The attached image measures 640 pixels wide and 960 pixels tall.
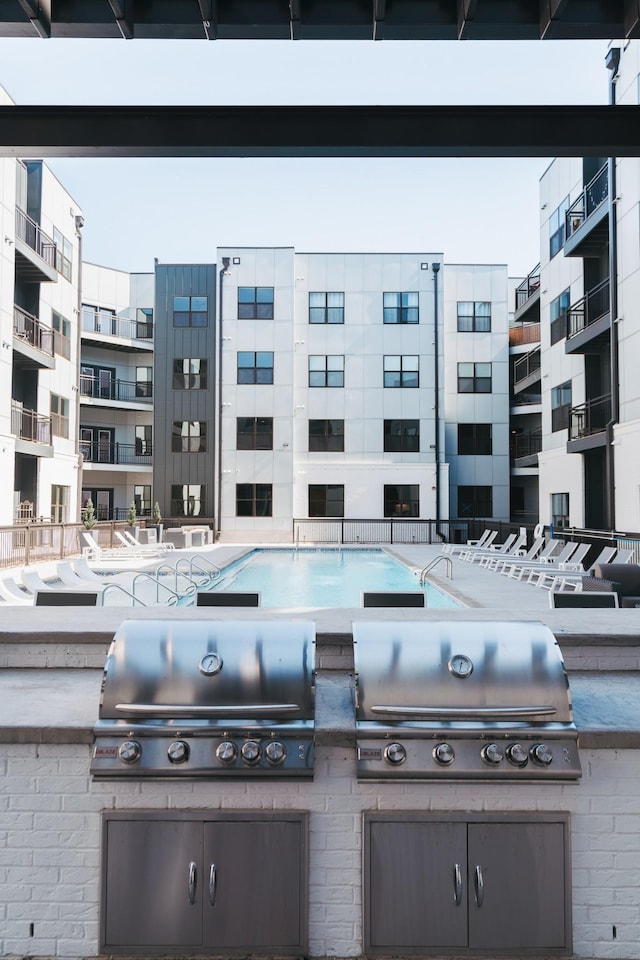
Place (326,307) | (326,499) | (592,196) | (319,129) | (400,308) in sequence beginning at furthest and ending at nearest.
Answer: (326,307)
(400,308)
(326,499)
(592,196)
(319,129)

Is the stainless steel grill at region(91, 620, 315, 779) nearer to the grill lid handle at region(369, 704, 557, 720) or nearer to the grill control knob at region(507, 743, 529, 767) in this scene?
the grill lid handle at region(369, 704, 557, 720)

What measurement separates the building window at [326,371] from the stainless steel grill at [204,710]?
97.7 ft

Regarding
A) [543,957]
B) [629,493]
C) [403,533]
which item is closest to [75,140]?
[543,957]

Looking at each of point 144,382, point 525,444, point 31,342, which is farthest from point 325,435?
point 31,342

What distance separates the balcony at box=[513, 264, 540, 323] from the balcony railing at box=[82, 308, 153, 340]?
776 inches

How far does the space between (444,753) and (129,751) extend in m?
1.41

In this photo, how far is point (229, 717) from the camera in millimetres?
3148

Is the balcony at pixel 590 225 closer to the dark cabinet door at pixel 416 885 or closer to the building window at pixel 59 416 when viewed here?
the building window at pixel 59 416

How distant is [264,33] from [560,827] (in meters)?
4.40

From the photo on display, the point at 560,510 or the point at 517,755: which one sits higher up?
the point at 560,510

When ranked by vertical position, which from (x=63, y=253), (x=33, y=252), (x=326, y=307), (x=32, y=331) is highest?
(x=63, y=253)

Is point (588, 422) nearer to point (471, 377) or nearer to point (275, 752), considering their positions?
point (471, 377)

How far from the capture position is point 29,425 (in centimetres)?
2320

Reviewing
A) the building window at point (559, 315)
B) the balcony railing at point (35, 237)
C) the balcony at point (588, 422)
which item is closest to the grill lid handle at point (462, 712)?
the balcony at point (588, 422)
